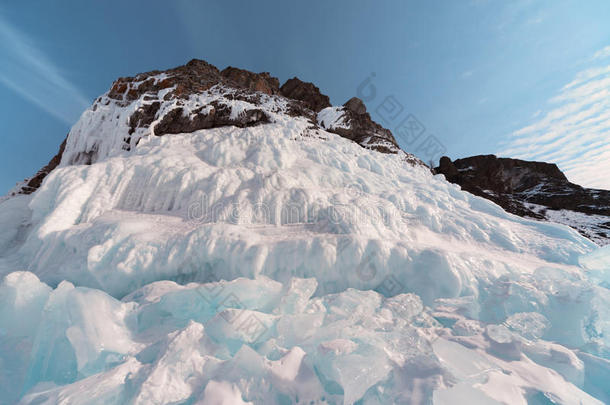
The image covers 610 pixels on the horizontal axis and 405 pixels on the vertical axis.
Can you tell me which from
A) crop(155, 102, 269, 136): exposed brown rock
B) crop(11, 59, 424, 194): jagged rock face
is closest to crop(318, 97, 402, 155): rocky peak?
crop(11, 59, 424, 194): jagged rock face

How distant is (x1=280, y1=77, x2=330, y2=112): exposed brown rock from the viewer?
37719mm

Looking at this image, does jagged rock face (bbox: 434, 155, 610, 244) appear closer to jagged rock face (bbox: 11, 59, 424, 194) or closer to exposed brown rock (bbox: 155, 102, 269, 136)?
jagged rock face (bbox: 11, 59, 424, 194)

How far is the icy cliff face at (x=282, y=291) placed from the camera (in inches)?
Result: 93.7

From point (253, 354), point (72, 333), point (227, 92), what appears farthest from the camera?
point (227, 92)

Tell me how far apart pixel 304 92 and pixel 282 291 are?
4009cm

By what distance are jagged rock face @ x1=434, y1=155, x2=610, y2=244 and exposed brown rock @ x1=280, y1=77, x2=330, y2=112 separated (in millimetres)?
25859

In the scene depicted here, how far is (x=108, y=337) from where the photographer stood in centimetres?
308

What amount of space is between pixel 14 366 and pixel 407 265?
21.3 ft

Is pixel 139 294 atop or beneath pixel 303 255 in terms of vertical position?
beneath

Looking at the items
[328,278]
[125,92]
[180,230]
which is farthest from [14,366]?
[125,92]

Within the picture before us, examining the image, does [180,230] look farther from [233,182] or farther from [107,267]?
[233,182]

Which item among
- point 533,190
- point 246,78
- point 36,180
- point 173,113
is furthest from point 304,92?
point 533,190

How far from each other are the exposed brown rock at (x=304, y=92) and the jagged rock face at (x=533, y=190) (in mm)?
25859

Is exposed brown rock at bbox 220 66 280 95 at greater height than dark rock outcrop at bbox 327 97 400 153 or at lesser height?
greater
